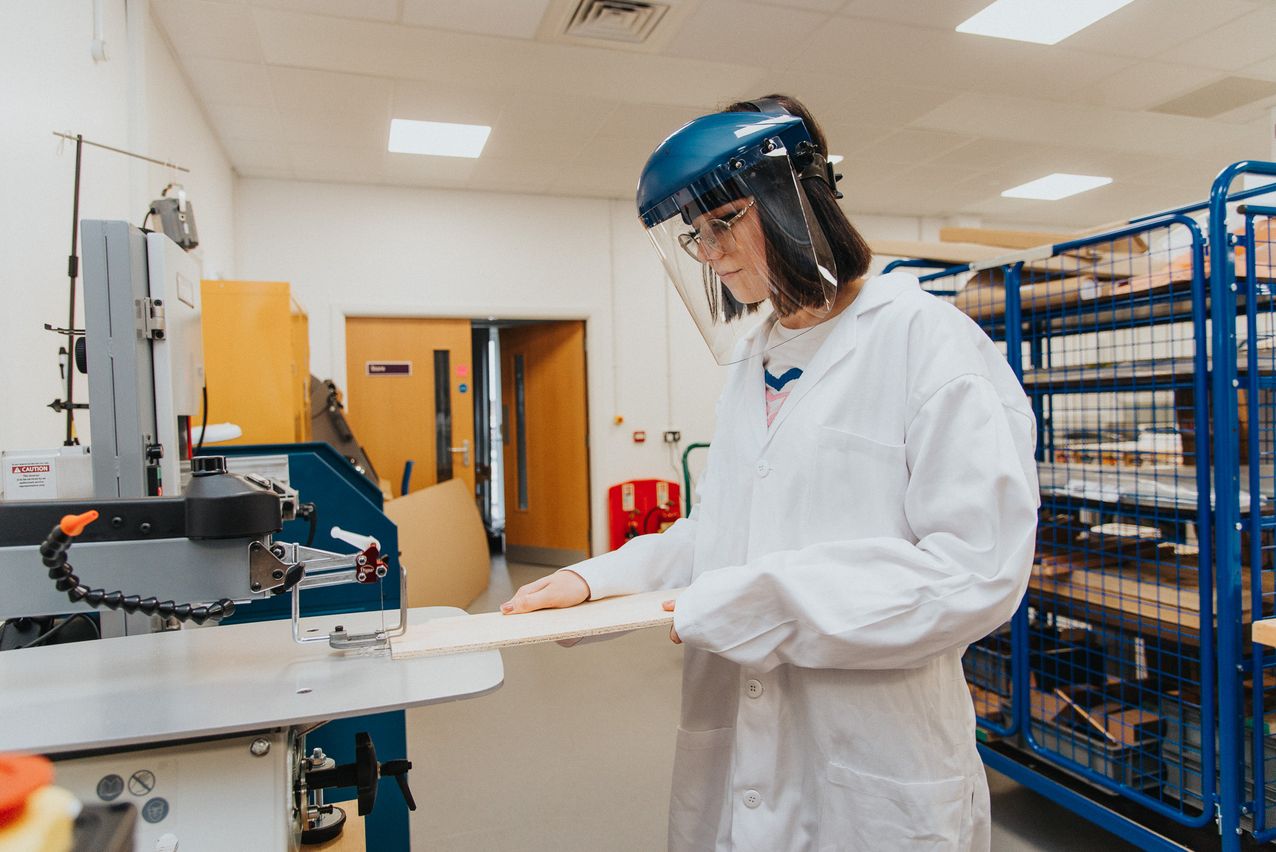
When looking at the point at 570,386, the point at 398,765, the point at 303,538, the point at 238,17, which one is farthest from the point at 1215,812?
the point at 570,386

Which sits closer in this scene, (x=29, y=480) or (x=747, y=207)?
(x=747, y=207)

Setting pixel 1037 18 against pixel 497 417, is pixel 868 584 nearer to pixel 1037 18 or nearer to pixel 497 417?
pixel 1037 18

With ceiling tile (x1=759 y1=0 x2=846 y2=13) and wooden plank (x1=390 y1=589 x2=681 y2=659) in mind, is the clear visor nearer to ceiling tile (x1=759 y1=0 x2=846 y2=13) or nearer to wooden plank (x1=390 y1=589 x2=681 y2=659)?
wooden plank (x1=390 y1=589 x2=681 y2=659)

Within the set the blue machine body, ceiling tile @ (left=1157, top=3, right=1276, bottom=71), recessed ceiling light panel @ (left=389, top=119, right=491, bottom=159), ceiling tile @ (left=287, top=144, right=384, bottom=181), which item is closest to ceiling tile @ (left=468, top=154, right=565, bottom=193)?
recessed ceiling light panel @ (left=389, top=119, right=491, bottom=159)

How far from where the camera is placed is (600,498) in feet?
20.4

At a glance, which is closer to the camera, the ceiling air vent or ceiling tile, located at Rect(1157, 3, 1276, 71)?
the ceiling air vent

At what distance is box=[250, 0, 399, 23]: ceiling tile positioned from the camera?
320cm

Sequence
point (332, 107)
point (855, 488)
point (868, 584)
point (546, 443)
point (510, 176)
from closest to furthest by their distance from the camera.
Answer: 1. point (868, 584)
2. point (855, 488)
3. point (332, 107)
4. point (510, 176)
5. point (546, 443)

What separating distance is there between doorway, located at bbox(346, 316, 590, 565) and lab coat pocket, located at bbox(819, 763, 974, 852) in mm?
4713

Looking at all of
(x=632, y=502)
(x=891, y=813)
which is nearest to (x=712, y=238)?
(x=891, y=813)

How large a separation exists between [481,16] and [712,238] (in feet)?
9.23

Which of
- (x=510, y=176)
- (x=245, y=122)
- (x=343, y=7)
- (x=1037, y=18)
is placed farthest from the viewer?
(x=510, y=176)

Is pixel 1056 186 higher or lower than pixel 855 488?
higher

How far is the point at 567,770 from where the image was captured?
282 centimetres
